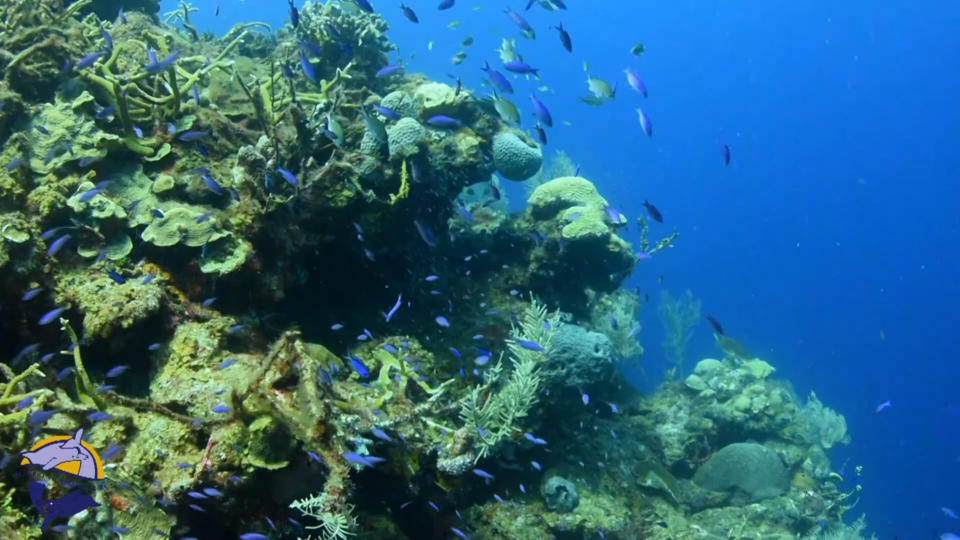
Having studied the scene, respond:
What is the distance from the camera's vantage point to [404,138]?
21.9 feet

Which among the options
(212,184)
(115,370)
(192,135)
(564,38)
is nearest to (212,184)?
(212,184)

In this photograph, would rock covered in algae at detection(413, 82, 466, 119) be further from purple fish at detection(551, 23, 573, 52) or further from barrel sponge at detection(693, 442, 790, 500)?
barrel sponge at detection(693, 442, 790, 500)

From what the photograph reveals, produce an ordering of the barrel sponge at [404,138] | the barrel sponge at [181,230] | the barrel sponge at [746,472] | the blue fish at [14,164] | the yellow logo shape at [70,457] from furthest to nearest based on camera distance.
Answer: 1. the barrel sponge at [746,472]
2. the barrel sponge at [404,138]
3. the barrel sponge at [181,230]
4. the blue fish at [14,164]
5. the yellow logo shape at [70,457]

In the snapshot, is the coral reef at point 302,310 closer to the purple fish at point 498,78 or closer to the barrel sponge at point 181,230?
the barrel sponge at point 181,230

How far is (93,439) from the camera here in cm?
374

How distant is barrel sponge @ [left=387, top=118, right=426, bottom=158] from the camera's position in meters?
6.61

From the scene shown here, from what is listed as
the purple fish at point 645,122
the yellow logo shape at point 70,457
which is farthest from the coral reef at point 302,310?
the purple fish at point 645,122

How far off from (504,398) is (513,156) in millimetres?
4156

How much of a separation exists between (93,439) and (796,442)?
13.2 m

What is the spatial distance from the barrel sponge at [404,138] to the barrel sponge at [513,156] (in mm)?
2063

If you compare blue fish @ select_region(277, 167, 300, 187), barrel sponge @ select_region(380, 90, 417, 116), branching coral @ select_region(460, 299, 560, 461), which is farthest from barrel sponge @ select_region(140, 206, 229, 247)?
barrel sponge @ select_region(380, 90, 417, 116)

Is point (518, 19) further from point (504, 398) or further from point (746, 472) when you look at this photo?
point (746, 472)

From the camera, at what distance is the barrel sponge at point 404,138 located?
260 inches

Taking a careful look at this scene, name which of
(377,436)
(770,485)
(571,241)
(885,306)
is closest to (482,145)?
(571,241)
